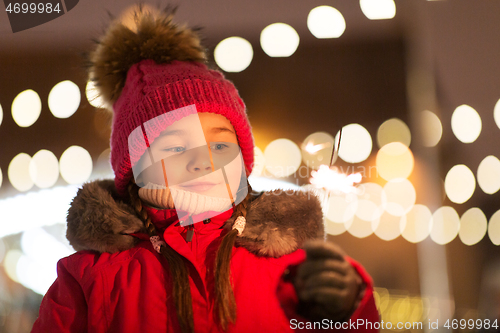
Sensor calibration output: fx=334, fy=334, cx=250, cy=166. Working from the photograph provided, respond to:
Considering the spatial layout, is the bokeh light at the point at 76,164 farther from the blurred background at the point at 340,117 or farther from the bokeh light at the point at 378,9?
the bokeh light at the point at 378,9

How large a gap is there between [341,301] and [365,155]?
95 cm

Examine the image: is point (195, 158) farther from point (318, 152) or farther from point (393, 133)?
point (393, 133)

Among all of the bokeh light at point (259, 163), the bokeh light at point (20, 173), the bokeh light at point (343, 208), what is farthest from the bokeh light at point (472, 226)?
the bokeh light at point (20, 173)

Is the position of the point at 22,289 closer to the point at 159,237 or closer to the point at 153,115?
the point at 159,237

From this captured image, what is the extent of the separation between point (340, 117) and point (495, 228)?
0.83 metres

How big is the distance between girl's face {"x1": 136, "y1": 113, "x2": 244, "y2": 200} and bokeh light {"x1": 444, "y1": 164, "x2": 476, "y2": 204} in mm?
1111

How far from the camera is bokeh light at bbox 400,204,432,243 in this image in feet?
5.10

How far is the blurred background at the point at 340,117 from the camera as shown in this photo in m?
1.45

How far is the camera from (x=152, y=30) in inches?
44.8

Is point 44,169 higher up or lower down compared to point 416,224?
higher up

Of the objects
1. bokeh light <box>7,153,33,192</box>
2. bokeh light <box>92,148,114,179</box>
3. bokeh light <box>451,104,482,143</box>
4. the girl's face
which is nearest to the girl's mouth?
Result: the girl's face

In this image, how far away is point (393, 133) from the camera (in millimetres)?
1552

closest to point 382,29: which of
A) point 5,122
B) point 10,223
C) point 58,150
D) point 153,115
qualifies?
point 153,115

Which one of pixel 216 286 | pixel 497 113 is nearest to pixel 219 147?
pixel 216 286
